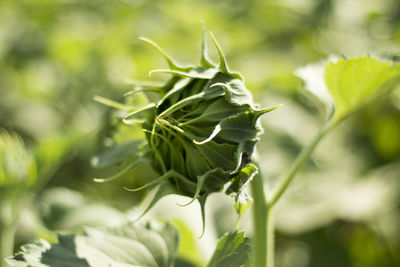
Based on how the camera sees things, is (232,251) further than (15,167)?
No

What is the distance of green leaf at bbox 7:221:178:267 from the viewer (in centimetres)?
93

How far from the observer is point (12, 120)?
8.71 ft

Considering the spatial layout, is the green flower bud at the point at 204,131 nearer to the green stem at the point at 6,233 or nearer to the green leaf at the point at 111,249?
the green leaf at the point at 111,249

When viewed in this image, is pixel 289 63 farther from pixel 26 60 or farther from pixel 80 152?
pixel 26 60

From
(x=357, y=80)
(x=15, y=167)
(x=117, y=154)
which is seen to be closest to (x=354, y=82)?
(x=357, y=80)

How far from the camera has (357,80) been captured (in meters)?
1.16

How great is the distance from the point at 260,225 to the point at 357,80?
17.0 inches

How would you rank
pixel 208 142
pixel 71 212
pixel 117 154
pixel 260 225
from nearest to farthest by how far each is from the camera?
1. pixel 208 142
2. pixel 260 225
3. pixel 117 154
4. pixel 71 212

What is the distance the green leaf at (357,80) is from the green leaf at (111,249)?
0.52 meters

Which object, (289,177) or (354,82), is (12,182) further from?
(354,82)

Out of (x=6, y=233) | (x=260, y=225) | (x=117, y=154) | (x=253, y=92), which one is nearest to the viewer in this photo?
(x=260, y=225)

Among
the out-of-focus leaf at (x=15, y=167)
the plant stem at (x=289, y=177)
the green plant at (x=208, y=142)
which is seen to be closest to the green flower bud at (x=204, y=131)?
the green plant at (x=208, y=142)

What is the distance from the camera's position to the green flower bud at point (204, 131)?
865mm

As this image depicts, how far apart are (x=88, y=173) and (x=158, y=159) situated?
4.72 feet
